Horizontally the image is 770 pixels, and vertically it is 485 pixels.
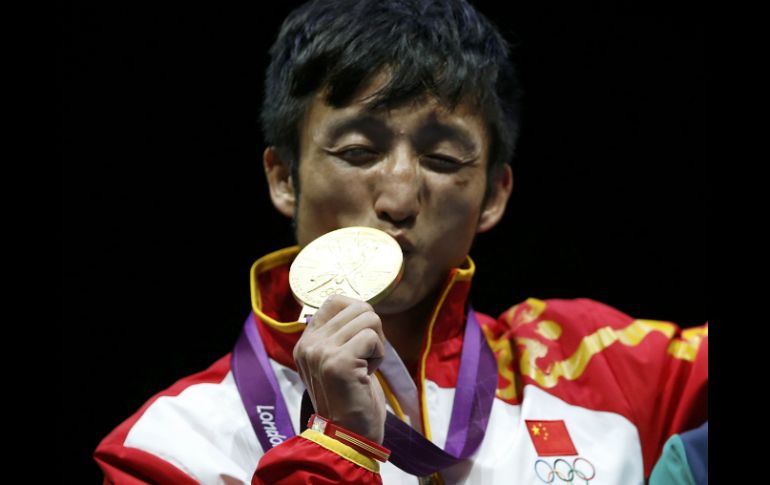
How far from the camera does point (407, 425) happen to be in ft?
7.57

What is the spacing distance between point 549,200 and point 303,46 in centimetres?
137

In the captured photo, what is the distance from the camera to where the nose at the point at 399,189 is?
2424 millimetres

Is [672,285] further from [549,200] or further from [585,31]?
[585,31]

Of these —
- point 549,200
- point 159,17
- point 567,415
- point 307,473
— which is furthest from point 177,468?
point 549,200

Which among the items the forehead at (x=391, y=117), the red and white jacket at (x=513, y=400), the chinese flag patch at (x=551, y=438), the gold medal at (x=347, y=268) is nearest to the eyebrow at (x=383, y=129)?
the forehead at (x=391, y=117)

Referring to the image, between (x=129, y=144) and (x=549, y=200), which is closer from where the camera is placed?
(x=129, y=144)

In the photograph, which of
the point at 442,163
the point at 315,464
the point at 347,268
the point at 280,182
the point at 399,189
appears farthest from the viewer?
the point at 280,182

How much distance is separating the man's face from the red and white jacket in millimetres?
162

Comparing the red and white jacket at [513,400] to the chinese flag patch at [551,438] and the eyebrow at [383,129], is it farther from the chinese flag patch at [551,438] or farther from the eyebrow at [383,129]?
the eyebrow at [383,129]

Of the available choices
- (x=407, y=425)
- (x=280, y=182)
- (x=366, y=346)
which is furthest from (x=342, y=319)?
(x=280, y=182)

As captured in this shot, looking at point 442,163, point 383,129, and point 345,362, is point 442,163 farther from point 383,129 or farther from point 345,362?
point 345,362

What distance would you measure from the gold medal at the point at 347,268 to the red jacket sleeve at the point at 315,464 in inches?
10.9

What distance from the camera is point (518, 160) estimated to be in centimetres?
375

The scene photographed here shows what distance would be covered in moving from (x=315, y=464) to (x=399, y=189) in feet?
2.38
